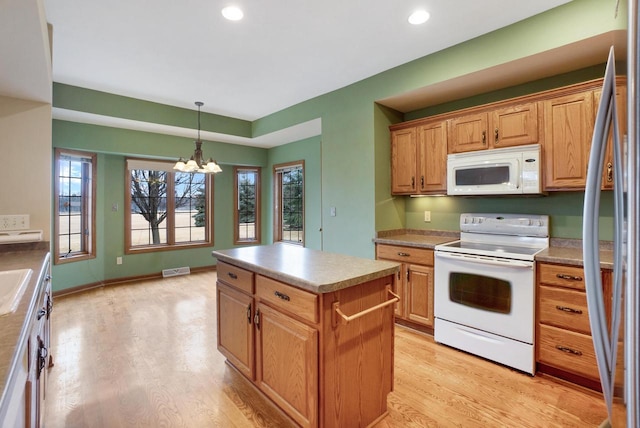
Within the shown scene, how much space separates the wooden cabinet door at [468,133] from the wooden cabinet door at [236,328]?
2.39 meters

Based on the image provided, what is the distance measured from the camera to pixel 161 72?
129 inches

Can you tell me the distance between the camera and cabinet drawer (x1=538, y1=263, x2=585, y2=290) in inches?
82.7

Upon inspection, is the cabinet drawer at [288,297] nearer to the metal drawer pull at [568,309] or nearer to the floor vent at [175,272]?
the metal drawer pull at [568,309]

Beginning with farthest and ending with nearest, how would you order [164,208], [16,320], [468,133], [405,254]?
1. [164,208]
2. [405,254]
3. [468,133]
4. [16,320]

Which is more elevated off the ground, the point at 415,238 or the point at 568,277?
the point at 415,238

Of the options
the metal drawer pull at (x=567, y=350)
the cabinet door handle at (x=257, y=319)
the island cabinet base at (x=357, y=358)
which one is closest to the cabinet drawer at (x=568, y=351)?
the metal drawer pull at (x=567, y=350)

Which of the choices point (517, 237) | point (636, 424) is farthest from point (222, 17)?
point (517, 237)

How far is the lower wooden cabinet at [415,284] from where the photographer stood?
9.55 feet

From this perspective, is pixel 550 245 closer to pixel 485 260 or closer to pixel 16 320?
pixel 485 260

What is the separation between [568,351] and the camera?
2145 millimetres

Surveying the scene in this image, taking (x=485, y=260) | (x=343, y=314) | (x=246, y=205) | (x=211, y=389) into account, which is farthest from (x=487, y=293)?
(x=246, y=205)

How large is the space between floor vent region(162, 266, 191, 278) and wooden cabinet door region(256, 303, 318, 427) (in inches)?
160

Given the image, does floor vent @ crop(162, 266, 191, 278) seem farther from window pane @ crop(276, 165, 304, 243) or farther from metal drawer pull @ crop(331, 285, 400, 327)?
metal drawer pull @ crop(331, 285, 400, 327)

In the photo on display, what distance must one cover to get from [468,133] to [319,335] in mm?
2421
